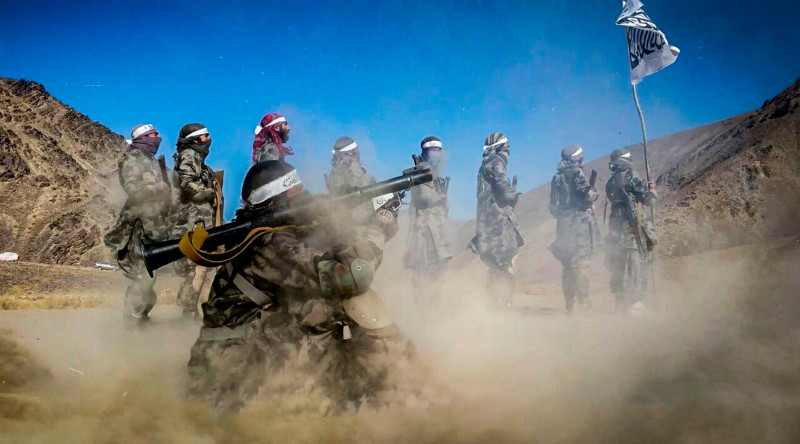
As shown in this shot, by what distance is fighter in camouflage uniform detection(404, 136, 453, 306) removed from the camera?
762cm

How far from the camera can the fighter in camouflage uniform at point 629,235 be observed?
718 cm

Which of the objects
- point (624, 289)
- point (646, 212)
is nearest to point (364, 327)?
point (624, 289)

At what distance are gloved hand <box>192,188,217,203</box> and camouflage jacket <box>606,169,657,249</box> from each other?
5798mm

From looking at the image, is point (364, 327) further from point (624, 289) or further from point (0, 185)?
point (0, 185)

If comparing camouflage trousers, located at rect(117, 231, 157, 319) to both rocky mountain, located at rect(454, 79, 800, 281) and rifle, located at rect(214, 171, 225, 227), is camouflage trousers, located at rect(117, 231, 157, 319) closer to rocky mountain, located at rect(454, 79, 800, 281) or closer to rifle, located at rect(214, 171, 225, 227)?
rifle, located at rect(214, 171, 225, 227)

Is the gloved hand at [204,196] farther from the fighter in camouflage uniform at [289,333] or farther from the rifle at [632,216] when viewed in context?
the rifle at [632,216]

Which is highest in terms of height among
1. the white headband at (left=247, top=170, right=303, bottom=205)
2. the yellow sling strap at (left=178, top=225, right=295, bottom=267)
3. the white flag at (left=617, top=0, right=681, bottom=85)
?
the white flag at (left=617, top=0, right=681, bottom=85)

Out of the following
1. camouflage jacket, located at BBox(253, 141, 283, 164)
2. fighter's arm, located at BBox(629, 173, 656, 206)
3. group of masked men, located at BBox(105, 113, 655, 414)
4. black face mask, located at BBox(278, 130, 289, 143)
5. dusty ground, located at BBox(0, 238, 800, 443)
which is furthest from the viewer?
fighter's arm, located at BBox(629, 173, 656, 206)

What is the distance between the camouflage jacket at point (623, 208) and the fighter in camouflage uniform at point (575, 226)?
311mm

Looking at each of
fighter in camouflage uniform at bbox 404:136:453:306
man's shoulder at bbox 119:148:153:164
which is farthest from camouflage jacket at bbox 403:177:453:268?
man's shoulder at bbox 119:148:153:164

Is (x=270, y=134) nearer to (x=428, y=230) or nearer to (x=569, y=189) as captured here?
(x=428, y=230)

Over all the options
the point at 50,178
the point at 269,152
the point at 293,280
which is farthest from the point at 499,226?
the point at 50,178

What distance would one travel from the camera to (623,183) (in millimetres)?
7457

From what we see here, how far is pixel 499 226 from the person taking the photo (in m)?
7.50
